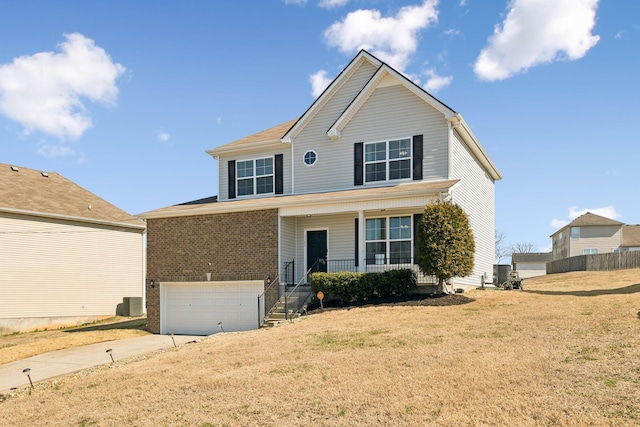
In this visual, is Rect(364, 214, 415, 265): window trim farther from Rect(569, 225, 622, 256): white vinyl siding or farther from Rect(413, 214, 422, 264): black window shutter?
Rect(569, 225, 622, 256): white vinyl siding

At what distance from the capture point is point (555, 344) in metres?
10.4

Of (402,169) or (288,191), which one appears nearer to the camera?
(402,169)

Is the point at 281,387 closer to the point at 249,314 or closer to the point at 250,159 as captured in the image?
the point at 249,314

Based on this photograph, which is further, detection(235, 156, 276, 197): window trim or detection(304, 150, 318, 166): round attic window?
detection(235, 156, 276, 197): window trim

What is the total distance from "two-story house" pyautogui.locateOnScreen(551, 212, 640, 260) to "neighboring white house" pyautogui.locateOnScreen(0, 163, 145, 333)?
40.9 meters

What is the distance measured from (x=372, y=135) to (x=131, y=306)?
1549 centimetres

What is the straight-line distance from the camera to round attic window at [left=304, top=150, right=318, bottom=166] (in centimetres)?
2209

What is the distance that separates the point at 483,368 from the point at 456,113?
11875mm

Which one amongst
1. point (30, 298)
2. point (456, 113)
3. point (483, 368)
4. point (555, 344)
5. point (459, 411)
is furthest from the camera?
point (30, 298)

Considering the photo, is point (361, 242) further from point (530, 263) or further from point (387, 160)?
point (530, 263)

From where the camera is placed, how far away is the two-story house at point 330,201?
19.6 m

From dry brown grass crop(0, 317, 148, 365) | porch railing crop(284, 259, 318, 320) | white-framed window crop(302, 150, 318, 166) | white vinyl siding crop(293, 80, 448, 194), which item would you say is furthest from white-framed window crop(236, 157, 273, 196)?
dry brown grass crop(0, 317, 148, 365)

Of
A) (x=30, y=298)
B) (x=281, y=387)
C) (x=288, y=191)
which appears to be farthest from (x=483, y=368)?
(x=30, y=298)

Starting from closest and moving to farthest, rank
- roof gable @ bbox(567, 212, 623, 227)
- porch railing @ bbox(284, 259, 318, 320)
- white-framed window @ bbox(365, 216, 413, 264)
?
porch railing @ bbox(284, 259, 318, 320) → white-framed window @ bbox(365, 216, 413, 264) → roof gable @ bbox(567, 212, 623, 227)
